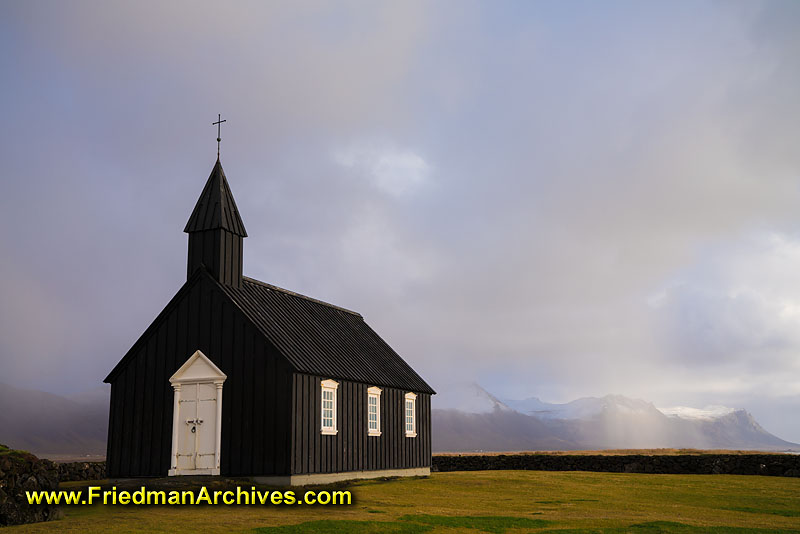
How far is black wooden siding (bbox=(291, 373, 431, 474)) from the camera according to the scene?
2539 cm

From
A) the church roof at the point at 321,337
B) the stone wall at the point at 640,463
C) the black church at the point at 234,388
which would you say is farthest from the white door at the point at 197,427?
the stone wall at the point at 640,463

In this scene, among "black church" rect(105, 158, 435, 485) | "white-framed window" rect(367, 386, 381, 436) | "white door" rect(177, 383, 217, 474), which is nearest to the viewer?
"black church" rect(105, 158, 435, 485)

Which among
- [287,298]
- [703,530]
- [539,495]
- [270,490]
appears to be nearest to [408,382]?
[287,298]

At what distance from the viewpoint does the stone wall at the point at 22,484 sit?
16328 millimetres

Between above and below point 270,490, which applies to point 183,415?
above

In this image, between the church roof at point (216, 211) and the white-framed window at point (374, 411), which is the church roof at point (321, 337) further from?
the church roof at point (216, 211)

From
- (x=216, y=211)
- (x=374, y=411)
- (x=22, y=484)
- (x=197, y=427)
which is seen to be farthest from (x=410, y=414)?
(x=22, y=484)

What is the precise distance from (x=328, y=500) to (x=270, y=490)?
2096 millimetres

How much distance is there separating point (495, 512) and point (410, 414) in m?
14.2

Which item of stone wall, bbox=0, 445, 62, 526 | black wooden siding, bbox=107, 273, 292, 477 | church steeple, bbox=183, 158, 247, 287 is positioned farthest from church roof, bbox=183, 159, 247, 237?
stone wall, bbox=0, 445, 62, 526

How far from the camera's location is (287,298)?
31.9 m

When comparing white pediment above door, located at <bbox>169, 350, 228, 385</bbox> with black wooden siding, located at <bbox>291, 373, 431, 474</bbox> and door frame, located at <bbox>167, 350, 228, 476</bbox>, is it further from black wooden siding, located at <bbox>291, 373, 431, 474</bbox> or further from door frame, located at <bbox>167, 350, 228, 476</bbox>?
black wooden siding, located at <bbox>291, 373, 431, 474</bbox>

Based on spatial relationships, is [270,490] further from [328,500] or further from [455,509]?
[455,509]

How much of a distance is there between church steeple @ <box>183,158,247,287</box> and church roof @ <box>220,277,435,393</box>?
0.78 m
